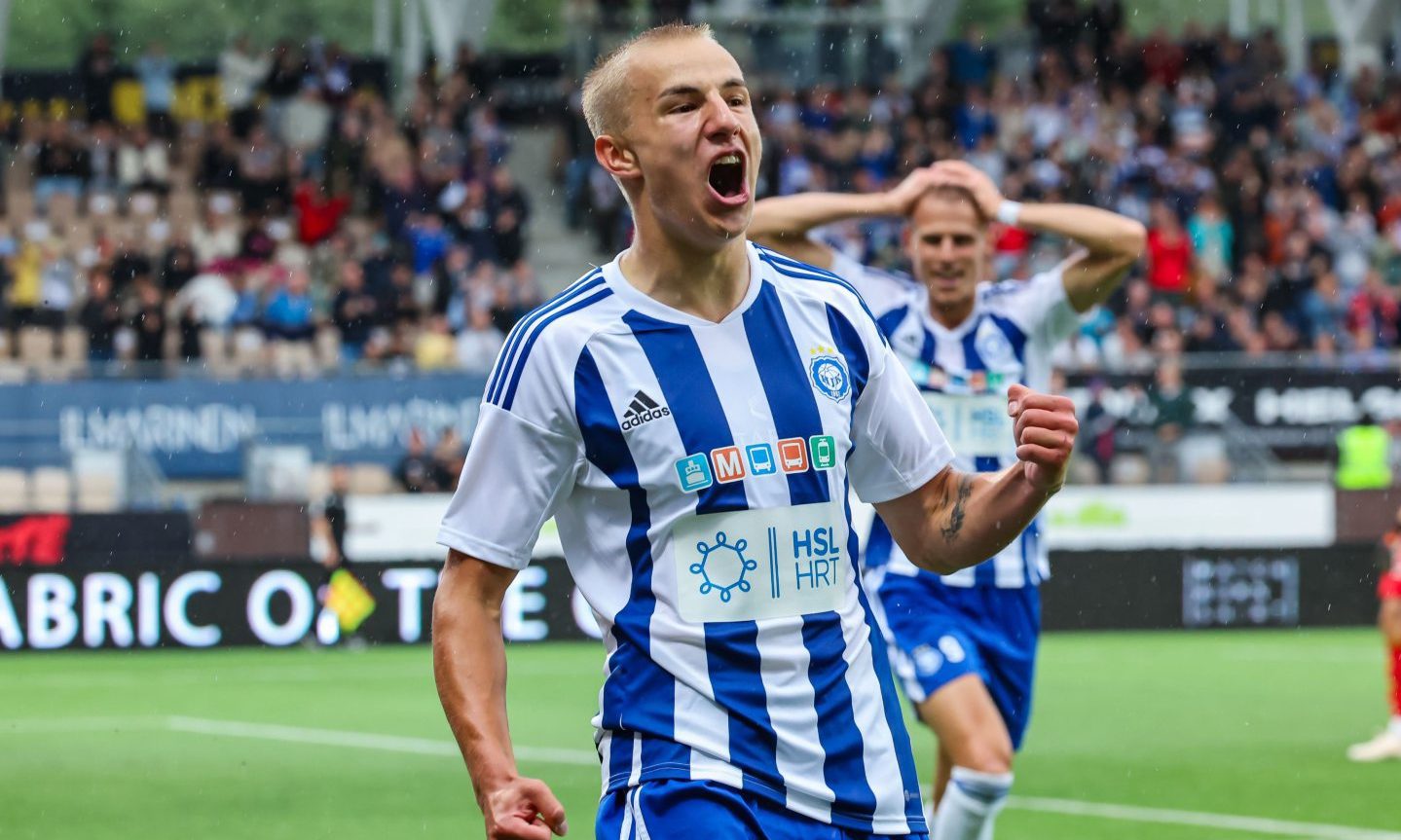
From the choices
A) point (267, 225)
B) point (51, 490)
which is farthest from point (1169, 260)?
point (51, 490)

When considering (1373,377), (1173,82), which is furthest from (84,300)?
(1173,82)

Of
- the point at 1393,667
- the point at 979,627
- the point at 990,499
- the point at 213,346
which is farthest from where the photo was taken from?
the point at 213,346

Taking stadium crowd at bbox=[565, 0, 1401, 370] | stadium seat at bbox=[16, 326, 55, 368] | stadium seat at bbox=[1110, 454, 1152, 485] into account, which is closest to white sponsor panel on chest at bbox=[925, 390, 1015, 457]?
stadium seat at bbox=[1110, 454, 1152, 485]

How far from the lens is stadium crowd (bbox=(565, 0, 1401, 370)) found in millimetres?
22344

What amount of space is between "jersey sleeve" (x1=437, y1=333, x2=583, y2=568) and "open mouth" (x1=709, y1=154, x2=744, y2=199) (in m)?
0.42

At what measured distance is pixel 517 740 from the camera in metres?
11.5

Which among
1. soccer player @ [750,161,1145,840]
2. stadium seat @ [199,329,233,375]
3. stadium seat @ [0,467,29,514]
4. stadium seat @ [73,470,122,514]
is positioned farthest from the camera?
stadium seat @ [199,329,233,375]

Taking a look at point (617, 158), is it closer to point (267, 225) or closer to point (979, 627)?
point (979, 627)

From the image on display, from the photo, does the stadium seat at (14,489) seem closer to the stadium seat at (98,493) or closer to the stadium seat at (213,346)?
the stadium seat at (98,493)

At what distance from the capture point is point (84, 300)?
2056 cm

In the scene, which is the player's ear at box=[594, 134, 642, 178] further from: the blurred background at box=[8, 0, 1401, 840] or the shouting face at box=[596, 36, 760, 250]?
the blurred background at box=[8, 0, 1401, 840]

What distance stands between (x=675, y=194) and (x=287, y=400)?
15322mm

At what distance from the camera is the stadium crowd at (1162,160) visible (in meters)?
22.3

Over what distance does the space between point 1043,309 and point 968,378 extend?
36cm
